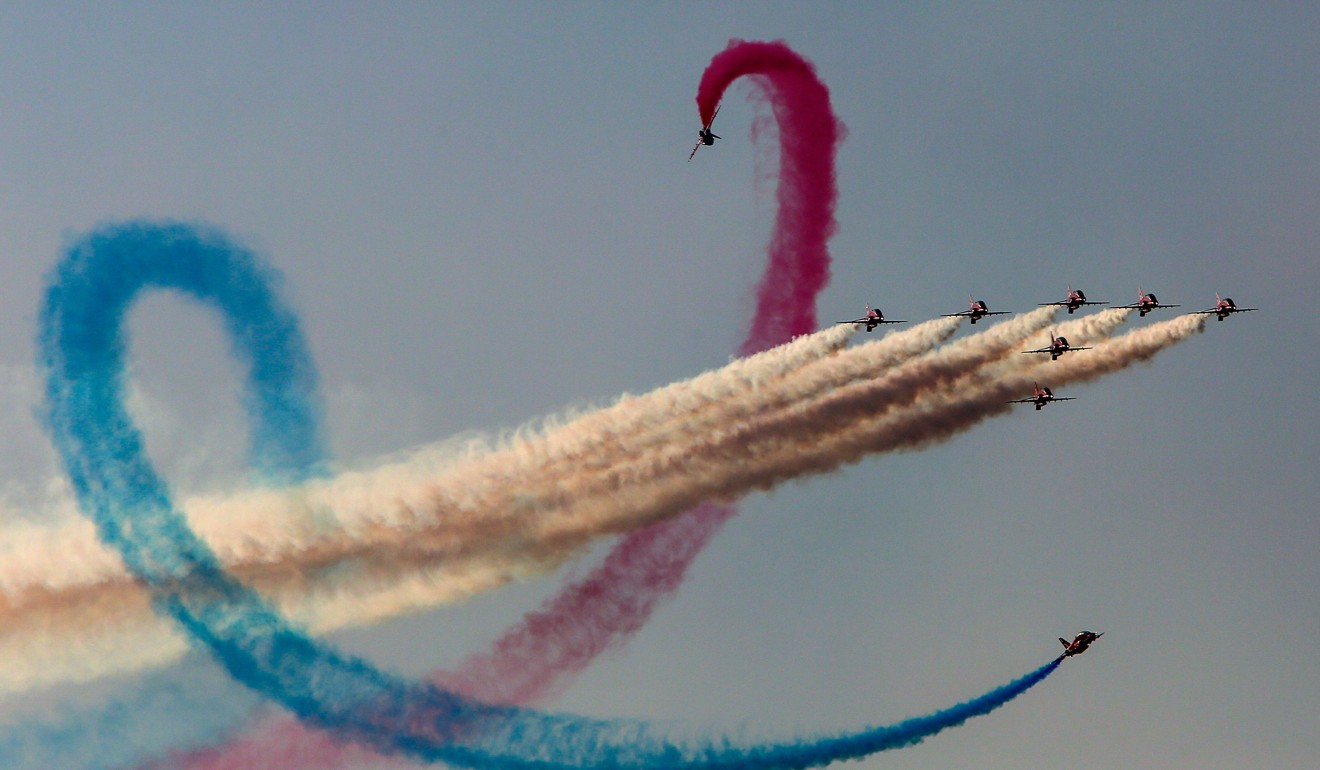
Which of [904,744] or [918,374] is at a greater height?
[918,374]

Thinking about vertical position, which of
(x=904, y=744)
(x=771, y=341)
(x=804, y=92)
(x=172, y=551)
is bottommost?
(x=904, y=744)

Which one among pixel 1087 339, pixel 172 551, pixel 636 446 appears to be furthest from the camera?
pixel 1087 339

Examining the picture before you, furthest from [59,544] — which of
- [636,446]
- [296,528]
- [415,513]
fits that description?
[636,446]

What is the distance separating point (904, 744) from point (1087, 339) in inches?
720

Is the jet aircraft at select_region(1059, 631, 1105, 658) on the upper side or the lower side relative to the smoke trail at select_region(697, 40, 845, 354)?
lower

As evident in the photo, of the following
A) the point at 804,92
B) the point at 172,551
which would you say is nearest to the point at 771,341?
the point at 804,92

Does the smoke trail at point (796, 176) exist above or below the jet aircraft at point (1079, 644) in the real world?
above

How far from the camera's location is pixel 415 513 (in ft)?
237

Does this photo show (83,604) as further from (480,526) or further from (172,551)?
(480,526)

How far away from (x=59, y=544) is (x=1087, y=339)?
41.1m

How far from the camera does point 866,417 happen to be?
75.1 meters

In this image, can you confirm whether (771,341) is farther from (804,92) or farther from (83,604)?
(83,604)

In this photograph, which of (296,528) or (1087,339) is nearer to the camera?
(296,528)

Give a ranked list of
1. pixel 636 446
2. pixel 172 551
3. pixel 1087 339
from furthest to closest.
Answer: pixel 1087 339
pixel 636 446
pixel 172 551
